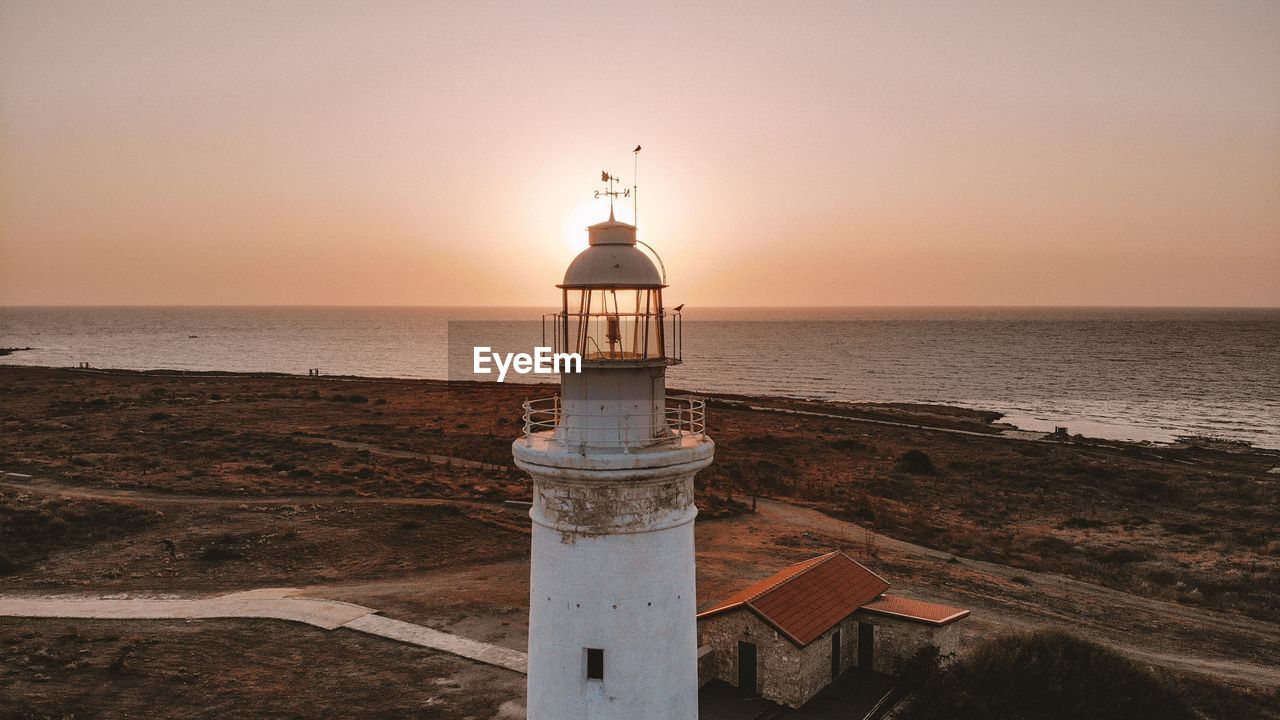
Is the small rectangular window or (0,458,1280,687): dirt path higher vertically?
the small rectangular window

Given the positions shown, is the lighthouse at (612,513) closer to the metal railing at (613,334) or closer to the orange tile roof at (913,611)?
the metal railing at (613,334)

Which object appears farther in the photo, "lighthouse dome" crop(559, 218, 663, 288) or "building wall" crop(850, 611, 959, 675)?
"building wall" crop(850, 611, 959, 675)

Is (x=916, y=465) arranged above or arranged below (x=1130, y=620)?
above

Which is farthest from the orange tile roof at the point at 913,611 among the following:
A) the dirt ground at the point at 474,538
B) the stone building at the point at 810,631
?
the dirt ground at the point at 474,538

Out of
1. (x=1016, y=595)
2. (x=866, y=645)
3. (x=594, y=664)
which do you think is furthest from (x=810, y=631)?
(x=1016, y=595)

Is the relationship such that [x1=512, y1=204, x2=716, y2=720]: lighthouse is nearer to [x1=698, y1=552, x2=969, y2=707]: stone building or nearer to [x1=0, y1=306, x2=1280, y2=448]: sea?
[x1=698, y1=552, x2=969, y2=707]: stone building

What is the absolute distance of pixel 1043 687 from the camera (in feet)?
44.9

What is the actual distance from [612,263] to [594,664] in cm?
356

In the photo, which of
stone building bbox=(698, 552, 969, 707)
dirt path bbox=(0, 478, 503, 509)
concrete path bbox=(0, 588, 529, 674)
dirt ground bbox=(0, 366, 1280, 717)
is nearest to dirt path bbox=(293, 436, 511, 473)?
dirt ground bbox=(0, 366, 1280, 717)

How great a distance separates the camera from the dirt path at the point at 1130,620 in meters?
16.4

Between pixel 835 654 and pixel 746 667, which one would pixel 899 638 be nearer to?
pixel 835 654

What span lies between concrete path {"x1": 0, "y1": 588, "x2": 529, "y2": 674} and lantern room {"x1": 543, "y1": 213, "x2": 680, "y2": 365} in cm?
1065

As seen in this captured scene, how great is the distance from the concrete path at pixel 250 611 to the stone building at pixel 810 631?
4.65 m

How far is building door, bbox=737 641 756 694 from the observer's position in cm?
1373
